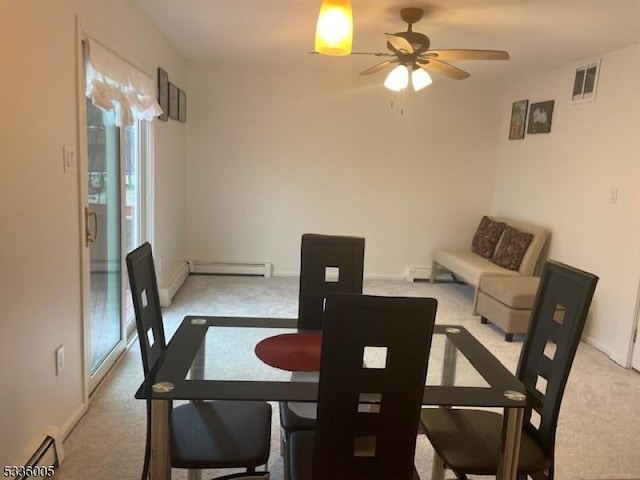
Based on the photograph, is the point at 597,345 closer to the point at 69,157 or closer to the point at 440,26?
the point at 440,26

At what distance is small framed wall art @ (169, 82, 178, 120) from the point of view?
14.8ft

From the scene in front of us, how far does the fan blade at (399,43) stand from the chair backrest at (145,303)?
1882mm

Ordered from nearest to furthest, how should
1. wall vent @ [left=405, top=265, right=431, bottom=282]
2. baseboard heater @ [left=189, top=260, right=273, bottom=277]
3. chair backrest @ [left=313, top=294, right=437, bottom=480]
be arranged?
chair backrest @ [left=313, top=294, right=437, bottom=480]
baseboard heater @ [left=189, top=260, right=273, bottom=277]
wall vent @ [left=405, top=265, right=431, bottom=282]

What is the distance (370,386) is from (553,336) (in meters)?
0.84

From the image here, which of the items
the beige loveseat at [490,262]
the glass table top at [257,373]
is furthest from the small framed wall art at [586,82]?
the glass table top at [257,373]

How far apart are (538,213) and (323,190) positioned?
224 cm

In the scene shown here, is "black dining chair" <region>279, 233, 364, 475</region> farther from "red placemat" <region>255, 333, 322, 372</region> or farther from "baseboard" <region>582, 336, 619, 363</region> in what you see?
"baseboard" <region>582, 336, 619, 363</region>

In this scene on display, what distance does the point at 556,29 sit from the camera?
3467mm

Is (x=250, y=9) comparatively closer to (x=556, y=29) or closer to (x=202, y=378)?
(x=556, y=29)

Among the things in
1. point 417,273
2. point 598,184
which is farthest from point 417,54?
point 417,273

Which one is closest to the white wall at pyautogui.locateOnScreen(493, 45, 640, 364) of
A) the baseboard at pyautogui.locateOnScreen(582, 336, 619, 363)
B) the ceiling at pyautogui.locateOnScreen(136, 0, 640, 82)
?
the baseboard at pyautogui.locateOnScreen(582, 336, 619, 363)

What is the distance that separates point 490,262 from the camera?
5008 millimetres

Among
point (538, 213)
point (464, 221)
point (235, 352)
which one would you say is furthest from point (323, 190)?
point (235, 352)

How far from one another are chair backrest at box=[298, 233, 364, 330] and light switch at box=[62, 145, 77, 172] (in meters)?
1.11
